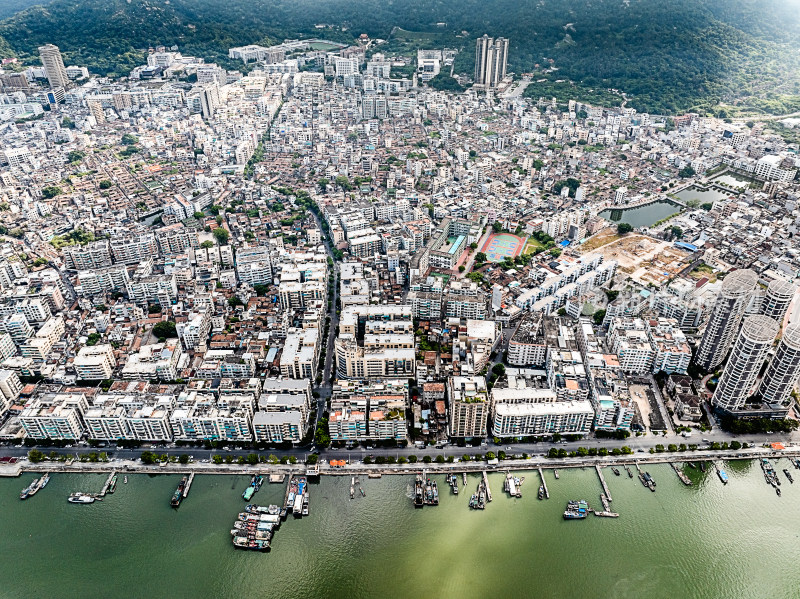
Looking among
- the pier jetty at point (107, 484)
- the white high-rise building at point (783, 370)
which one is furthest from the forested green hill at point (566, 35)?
the pier jetty at point (107, 484)

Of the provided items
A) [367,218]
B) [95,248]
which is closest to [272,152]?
[367,218]

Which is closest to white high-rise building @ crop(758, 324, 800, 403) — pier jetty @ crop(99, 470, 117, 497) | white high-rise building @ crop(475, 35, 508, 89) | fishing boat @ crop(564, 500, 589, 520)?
fishing boat @ crop(564, 500, 589, 520)

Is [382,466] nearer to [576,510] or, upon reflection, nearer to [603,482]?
[576,510]

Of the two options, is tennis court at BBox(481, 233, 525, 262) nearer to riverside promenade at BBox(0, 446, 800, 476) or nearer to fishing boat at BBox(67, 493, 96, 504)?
riverside promenade at BBox(0, 446, 800, 476)

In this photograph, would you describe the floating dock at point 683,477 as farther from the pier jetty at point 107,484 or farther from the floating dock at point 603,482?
the pier jetty at point 107,484

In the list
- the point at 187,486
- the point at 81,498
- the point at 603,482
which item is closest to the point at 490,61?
the point at 603,482

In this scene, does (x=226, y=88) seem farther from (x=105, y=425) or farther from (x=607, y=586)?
(x=607, y=586)
